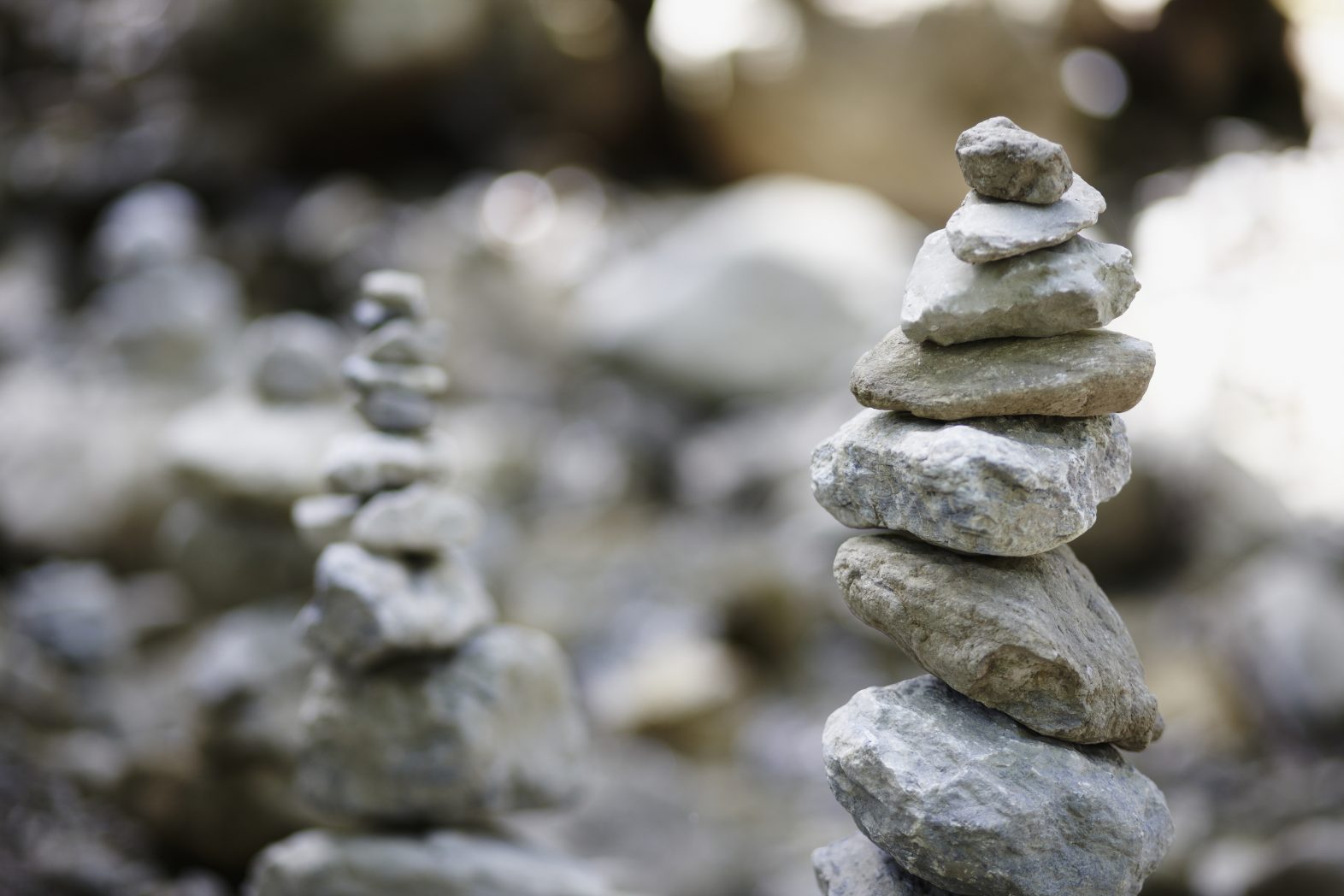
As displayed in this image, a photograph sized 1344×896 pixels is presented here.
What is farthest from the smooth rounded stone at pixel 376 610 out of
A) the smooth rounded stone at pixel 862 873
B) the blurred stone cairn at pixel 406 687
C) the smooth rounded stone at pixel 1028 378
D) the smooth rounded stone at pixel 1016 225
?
the smooth rounded stone at pixel 1016 225

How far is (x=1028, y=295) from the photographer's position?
1.79m

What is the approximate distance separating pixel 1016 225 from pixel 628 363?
7.43 meters

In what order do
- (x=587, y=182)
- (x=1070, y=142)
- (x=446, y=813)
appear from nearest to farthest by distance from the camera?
(x=446, y=813)
(x=1070, y=142)
(x=587, y=182)

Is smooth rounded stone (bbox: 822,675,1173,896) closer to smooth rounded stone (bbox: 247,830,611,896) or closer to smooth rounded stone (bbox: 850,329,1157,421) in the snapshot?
smooth rounded stone (bbox: 850,329,1157,421)

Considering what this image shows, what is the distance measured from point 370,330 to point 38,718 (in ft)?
10.4

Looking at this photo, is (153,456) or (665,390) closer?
(153,456)

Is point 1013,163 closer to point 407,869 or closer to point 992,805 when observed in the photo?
point 992,805

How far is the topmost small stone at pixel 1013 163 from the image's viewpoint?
176 centimetres

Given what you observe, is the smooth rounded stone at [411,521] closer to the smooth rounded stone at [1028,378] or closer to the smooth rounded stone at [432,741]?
the smooth rounded stone at [432,741]

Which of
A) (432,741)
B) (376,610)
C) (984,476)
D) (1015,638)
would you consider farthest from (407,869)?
(984,476)

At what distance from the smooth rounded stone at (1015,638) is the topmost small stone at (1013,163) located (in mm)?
587

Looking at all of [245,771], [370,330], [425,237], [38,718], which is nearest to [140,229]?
[425,237]

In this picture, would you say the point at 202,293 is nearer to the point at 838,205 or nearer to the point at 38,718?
the point at 38,718

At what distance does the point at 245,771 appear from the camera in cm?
372
